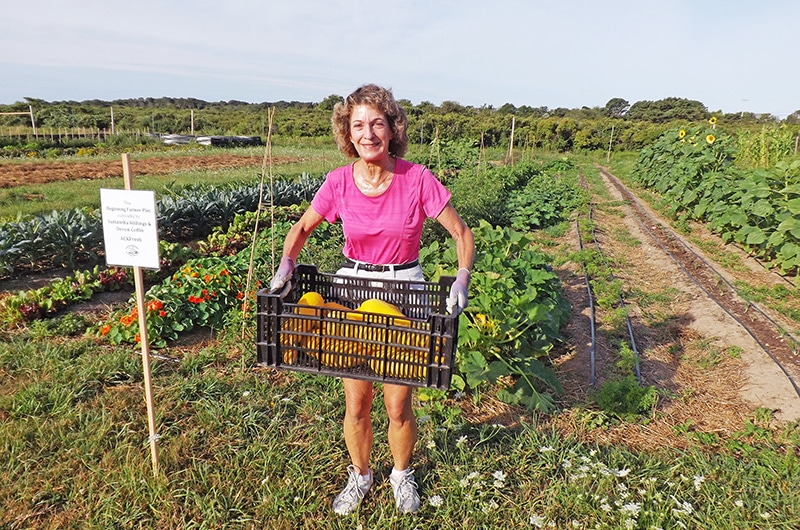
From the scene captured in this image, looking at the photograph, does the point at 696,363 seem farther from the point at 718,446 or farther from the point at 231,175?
the point at 231,175

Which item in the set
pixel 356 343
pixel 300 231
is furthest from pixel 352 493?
pixel 300 231

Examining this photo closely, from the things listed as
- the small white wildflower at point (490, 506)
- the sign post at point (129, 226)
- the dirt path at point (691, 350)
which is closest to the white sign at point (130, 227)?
the sign post at point (129, 226)

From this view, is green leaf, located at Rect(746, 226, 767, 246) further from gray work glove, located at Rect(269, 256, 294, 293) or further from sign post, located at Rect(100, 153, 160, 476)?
sign post, located at Rect(100, 153, 160, 476)

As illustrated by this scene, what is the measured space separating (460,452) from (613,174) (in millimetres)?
20828

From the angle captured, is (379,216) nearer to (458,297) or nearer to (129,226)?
(458,297)

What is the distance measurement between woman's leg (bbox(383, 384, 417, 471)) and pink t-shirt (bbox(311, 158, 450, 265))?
54 centimetres

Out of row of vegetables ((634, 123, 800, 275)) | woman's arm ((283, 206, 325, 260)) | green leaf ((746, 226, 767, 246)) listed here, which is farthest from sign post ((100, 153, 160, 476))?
green leaf ((746, 226, 767, 246))

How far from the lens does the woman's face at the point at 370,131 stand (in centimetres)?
199

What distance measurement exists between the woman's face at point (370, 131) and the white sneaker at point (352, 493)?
144 cm

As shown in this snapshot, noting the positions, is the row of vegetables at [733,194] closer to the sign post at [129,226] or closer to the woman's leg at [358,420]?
the woman's leg at [358,420]

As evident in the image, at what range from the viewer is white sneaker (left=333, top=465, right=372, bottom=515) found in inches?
89.0

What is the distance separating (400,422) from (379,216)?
34.8 inches

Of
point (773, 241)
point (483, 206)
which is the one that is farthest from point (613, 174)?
point (773, 241)

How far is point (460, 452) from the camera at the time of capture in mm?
2645
